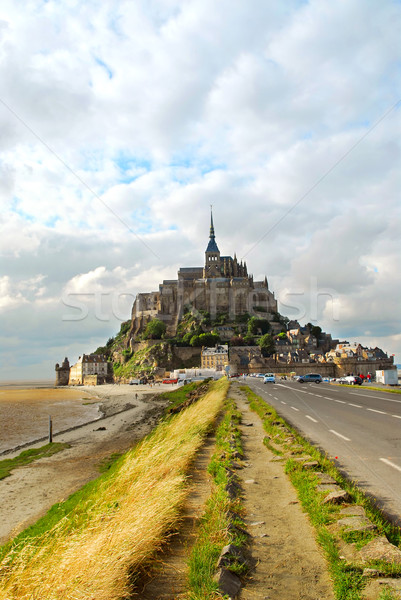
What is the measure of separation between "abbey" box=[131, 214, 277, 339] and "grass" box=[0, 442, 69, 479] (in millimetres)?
111948

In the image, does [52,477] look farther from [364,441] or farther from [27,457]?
[364,441]

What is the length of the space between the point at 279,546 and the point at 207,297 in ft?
445

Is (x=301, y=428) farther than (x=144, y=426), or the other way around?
(x=144, y=426)

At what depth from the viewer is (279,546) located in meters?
5.18

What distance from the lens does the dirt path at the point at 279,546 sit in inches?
163

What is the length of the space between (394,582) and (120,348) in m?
141

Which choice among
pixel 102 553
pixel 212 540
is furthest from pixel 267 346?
pixel 102 553

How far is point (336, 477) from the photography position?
288 inches

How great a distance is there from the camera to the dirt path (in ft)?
13.6

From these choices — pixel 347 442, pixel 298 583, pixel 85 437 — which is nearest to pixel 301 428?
pixel 347 442

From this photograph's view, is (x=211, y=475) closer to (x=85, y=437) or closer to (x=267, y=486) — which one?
(x=267, y=486)

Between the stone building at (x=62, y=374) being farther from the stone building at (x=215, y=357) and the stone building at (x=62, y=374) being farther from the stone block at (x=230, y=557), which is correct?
the stone block at (x=230, y=557)

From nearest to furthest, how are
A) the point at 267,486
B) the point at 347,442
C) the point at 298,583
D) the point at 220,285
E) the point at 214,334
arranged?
the point at 298,583 < the point at 267,486 < the point at 347,442 < the point at 214,334 < the point at 220,285

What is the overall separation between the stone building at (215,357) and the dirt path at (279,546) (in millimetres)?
99961
